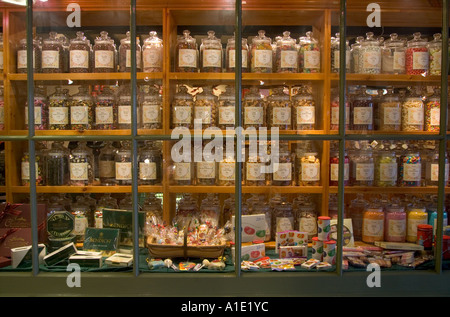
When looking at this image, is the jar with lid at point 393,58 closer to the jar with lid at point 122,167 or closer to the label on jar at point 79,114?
the jar with lid at point 122,167

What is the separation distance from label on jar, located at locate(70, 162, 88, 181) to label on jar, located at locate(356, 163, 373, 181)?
1.53 meters

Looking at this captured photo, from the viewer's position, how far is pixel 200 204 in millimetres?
2496

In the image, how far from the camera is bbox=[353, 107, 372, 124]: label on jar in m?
2.40

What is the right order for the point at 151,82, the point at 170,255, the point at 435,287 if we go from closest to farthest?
the point at 435,287
the point at 170,255
the point at 151,82

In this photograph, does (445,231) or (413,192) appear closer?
(445,231)

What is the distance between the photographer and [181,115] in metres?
2.41

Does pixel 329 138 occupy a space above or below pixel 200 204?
above

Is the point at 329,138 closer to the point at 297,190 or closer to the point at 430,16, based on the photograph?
the point at 297,190

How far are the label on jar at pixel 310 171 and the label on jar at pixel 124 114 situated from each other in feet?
3.31

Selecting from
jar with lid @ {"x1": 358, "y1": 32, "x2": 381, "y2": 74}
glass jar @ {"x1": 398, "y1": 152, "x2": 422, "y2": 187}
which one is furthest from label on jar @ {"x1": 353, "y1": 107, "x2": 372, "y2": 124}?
glass jar @ {"x1": 398, "y1": 152, "x2": 422, "y2": 187}

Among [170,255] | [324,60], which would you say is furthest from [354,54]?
[170,255]

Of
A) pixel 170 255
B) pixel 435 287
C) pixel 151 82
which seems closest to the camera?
pixel 435 287

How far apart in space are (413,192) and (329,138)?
0.79 meters

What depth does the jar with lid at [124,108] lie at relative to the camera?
2.34 metres
